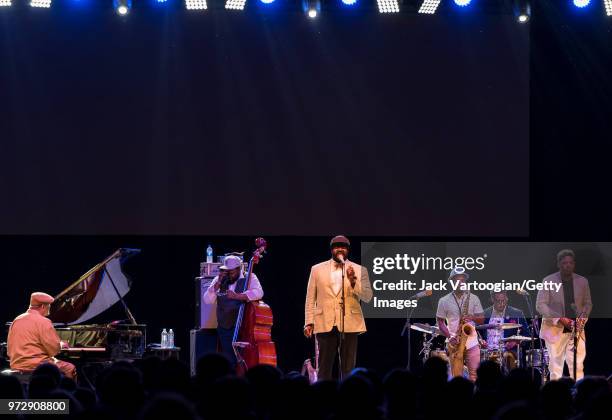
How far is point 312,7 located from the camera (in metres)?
11.4

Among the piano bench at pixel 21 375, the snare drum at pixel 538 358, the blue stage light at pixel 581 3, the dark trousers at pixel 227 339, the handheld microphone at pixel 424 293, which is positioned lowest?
the piano bench at pixel 21 375

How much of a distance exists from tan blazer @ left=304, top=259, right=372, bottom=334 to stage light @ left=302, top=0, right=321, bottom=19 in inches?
143

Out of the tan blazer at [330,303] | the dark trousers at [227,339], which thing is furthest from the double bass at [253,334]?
the tan blazer at [330,303]

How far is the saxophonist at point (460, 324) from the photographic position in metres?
10.3

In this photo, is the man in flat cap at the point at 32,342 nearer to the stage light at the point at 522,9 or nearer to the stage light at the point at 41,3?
the stage light at the point at 41,3

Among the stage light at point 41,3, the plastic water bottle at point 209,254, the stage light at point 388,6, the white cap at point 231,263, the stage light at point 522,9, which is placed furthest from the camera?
the stage light at point 522,9

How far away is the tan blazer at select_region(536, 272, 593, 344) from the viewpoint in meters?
10.3

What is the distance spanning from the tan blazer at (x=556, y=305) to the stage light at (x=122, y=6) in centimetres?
577

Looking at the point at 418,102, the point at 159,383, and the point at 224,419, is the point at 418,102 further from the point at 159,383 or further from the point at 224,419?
the point at 224,419

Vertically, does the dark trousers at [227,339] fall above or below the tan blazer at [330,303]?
below

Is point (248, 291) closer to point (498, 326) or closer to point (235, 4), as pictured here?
point (498, 326)

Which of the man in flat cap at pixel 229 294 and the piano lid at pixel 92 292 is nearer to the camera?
the man in flat cap at pixel 229 294

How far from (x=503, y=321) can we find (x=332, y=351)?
282 cm

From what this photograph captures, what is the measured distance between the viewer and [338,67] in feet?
37.5
